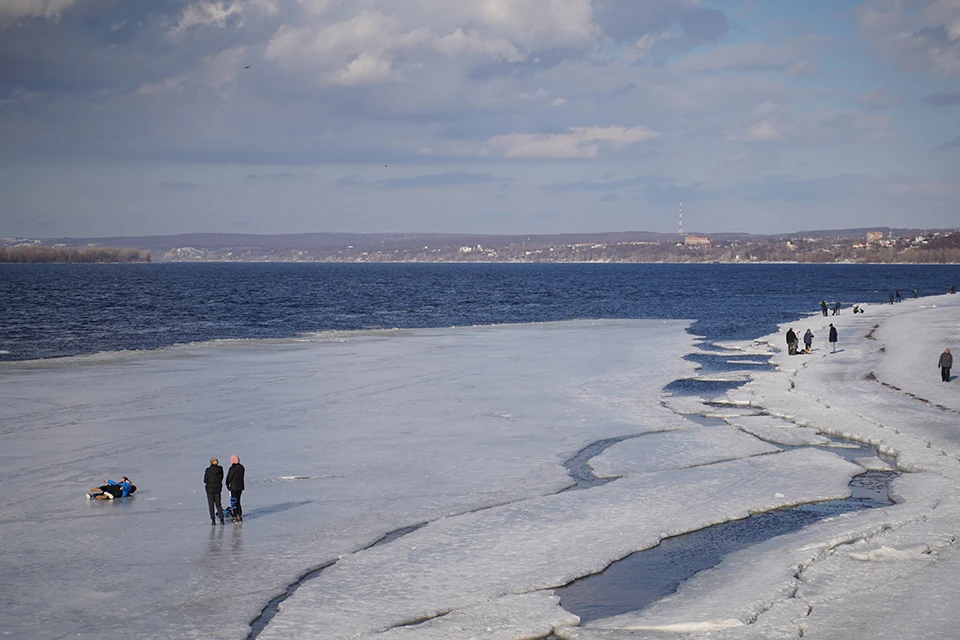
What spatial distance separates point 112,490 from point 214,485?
11.5ft

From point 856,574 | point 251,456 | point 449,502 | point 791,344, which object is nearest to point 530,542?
point 449,502

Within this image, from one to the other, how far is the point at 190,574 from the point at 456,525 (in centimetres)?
534

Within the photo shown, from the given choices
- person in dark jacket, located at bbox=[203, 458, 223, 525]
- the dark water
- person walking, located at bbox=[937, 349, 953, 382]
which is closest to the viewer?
person in dark jacket, located at bbox=[203, 458, 223, 525]

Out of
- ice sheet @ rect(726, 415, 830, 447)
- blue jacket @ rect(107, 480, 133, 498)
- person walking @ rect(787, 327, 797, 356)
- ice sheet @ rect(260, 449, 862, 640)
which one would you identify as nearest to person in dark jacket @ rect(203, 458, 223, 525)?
blue jacket @ rect(107, 480, 133, 498)

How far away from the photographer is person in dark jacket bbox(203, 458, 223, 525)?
709 inches

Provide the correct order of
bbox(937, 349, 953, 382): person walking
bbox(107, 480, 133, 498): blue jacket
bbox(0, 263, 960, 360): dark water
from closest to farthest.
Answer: bbox(107, 480, 133, 498): blue jacket < bbox(937, 349, 953, 382): person walking < bbox(0, 263, 960, 360): dark water

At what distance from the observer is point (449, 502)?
20344 millimetres

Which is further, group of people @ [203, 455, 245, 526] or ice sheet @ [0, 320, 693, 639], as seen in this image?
group of people @ [203, 455, 245, 526]

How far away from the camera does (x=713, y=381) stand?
39.8m

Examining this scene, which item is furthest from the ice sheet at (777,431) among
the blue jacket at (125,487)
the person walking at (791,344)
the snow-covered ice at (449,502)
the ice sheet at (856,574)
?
the person walking at (791,344)

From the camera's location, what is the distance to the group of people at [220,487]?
18.0 metres

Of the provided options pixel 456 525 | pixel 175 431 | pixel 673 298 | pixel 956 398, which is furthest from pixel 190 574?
pixel 673 298

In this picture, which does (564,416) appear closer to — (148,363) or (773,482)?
(773,482)

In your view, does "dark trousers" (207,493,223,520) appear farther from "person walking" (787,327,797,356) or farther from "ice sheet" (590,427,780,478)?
"person walking" (787,327,797,356)
